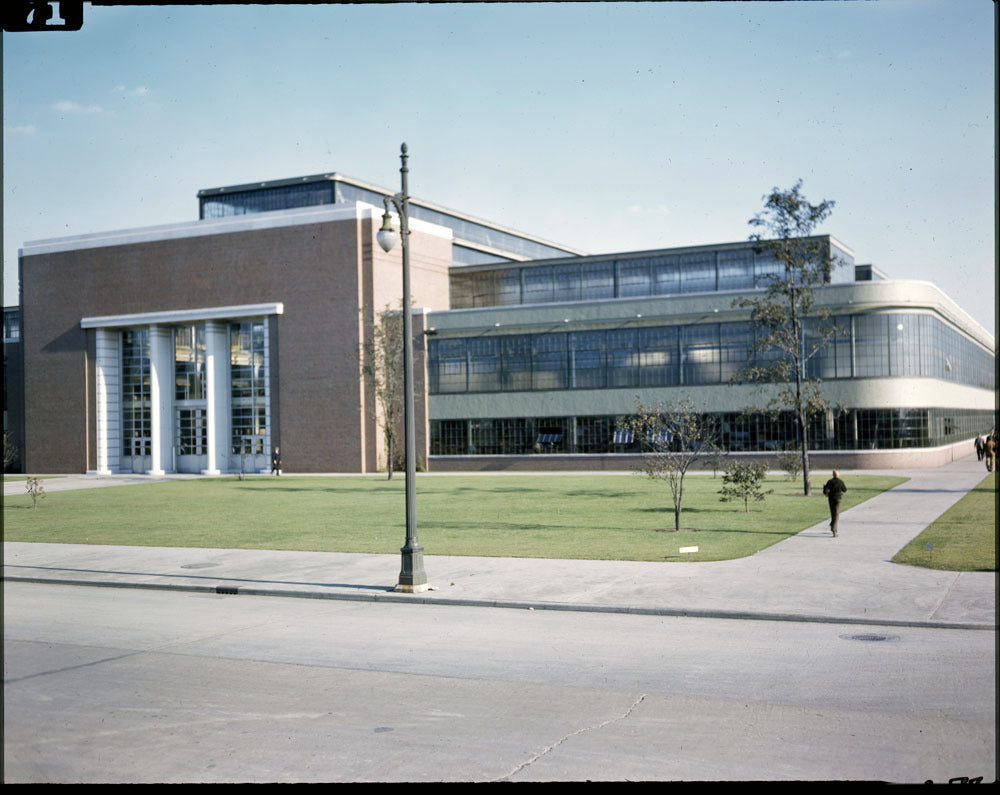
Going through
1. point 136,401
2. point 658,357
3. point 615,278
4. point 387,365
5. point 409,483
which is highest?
point 615,278

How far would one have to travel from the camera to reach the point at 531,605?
49.2 feet

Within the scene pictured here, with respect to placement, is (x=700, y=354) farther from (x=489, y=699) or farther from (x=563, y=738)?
(x=563, y=738)

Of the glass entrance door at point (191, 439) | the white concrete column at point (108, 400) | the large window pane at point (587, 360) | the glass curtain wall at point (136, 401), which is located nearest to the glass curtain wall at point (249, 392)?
the glass entrance door at point (191, 439)

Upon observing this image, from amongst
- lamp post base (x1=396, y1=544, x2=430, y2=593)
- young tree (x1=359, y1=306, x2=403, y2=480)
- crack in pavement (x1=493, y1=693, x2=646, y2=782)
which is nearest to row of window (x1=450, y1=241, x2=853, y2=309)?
young tree (x1=359, y1=306, x2=403, y2=480)

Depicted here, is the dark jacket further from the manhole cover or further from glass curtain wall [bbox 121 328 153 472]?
glass curtain wall [bbox 121 328 153 472]

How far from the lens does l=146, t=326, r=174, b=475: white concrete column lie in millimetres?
65312

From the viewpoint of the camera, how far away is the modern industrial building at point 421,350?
53.7 m

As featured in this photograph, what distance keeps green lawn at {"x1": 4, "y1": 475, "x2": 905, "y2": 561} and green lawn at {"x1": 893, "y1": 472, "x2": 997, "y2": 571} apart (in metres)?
3.04

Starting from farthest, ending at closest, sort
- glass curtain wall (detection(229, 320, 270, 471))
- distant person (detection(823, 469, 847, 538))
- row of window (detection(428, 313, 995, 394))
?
glass curtain wall (detection(229, 320, 270, 471)), row of window (detection(428, 313, 995, 394)), distant person (detection(823, 469, 847, 538))

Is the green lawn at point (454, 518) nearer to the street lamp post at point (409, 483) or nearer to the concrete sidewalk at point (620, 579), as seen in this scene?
the concrete sidewalk at point (620, 579)

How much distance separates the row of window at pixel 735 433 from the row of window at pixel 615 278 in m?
8.82

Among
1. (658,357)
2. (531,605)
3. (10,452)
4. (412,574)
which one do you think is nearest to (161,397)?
(10,452)

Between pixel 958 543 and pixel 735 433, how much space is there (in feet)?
113

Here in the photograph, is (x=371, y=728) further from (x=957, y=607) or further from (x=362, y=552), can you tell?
(x=362, y=552)
